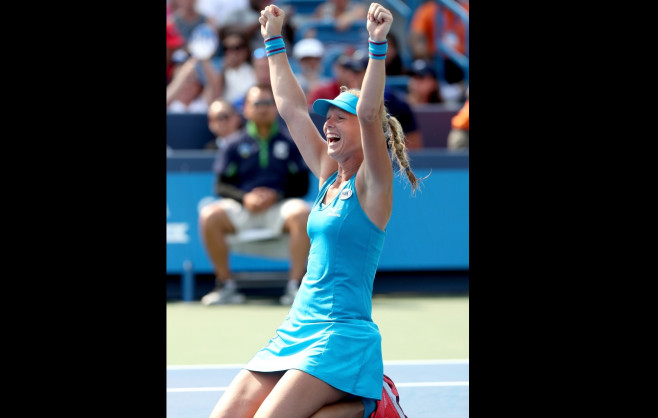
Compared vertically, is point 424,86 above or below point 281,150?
above

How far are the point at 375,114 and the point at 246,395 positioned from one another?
1.31m

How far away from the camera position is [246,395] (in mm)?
4145

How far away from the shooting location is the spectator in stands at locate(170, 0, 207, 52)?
13148 millimetres

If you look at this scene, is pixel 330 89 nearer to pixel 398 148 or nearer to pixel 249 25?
pixel 249 25

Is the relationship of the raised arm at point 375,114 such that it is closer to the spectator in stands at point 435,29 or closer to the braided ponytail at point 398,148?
the braided ponytail at point 398,148

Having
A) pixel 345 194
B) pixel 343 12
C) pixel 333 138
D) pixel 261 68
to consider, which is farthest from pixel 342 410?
pixel 343 12

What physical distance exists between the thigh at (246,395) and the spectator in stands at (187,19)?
9.45 meters

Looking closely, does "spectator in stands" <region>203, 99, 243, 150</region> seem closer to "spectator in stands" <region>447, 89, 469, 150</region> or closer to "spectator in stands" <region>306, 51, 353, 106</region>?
"spectator in stands" <region>306, 51, 353, 106</region>

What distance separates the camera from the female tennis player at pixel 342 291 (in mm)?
3883

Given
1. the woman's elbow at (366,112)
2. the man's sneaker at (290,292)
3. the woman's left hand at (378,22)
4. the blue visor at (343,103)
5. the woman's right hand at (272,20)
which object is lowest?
the man's sneaker at (290,292)

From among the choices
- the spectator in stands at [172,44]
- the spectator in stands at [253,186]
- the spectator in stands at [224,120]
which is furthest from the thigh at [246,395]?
the spectator in stands at [172,44]

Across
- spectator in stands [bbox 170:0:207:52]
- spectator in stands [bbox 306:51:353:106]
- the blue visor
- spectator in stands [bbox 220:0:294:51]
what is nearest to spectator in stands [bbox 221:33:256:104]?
spectator in stands [bbox 220:0:294:51]
